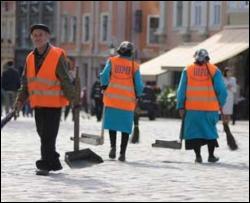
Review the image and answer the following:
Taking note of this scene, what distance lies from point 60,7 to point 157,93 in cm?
2497

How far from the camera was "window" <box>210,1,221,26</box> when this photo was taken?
46.4 metres

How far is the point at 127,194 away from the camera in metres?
9.98

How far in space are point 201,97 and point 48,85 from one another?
Result: 3636mm

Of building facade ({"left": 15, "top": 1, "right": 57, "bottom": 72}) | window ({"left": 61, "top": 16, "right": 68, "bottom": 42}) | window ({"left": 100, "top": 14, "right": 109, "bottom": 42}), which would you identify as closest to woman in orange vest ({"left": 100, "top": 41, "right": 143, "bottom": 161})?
window ({"left": 100, "top": 14, "right": 109, "bottom": 42})

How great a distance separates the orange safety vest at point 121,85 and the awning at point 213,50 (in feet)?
71.8

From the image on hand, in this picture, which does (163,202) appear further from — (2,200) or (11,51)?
(11,51)

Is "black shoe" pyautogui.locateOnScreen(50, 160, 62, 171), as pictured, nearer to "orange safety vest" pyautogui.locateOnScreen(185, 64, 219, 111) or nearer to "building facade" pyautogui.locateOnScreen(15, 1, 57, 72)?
"orange safety vest" pyautogui.locateOnScreen(185, 64, 219, 111)

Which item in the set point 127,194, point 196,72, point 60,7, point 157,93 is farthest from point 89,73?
point 127,194

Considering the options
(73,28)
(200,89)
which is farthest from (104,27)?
(200,89)

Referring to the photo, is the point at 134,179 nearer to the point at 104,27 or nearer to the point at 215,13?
the point at 215,13

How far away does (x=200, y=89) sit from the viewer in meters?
14.9

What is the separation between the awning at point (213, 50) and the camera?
37744 millimetres

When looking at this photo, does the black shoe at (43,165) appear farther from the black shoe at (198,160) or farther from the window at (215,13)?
the window at (215,13)

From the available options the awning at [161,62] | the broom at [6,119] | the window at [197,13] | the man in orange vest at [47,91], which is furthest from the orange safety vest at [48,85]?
the window at [197,13]
